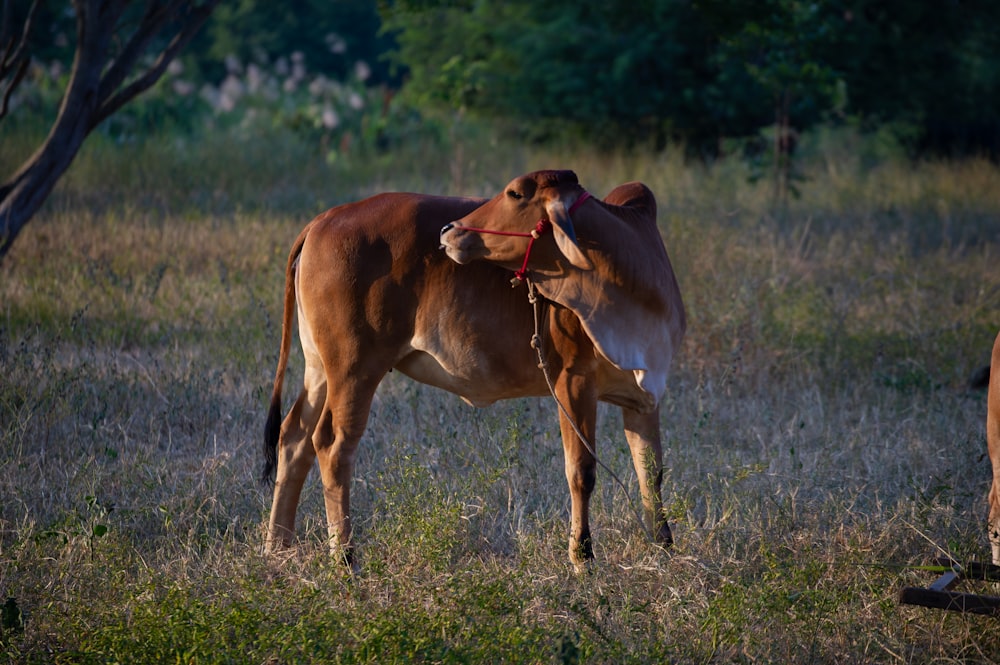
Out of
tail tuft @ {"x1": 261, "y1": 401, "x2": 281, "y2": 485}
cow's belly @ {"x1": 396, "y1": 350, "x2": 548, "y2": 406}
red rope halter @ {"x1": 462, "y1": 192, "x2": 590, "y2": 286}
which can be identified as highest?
red rope halter @ {"x1": 462, "y1": 192, "x2": 590, "y2": 286}

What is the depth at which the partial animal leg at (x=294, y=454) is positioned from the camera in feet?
15.5

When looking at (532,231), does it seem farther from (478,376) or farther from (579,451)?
(579,451)

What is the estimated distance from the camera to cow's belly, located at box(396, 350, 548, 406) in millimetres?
4422

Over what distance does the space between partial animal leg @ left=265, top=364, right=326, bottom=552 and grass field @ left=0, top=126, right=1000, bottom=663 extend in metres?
0.13

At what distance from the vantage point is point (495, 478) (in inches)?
186

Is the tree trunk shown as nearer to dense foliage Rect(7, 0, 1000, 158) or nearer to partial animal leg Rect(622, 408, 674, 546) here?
partial animal leg Rect(622, 408, 674, 546)

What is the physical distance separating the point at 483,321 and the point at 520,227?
1.56ft

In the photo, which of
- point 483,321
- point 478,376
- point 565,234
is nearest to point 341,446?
point 478,376

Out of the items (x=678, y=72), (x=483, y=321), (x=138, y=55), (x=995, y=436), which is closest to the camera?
Result: (x=995, y=436)

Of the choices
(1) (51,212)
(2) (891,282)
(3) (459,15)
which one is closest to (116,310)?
(1) (51,212)

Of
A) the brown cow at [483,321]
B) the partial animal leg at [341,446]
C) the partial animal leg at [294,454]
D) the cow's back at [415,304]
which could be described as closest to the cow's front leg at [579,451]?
the brown cow at [483,321]

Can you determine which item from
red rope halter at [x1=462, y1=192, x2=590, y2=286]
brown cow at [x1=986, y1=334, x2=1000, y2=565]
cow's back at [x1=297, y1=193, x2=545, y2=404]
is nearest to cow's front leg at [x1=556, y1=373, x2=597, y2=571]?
cow's back at [x1=297, y1=193, x2=545, y2=404]

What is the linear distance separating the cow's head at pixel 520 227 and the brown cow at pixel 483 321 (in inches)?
0.8

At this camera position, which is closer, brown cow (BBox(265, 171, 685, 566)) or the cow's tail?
brown cow (BBox(265, 171, 685, 566))
